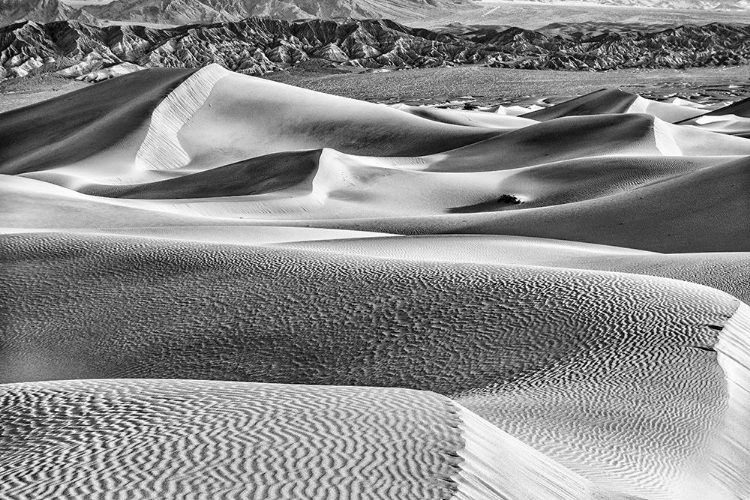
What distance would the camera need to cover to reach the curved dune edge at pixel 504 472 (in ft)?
6.84

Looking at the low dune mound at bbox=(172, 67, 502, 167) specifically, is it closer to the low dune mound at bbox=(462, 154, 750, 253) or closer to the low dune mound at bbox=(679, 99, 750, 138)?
the low dune mound at bbox=(679, 99, 750, 138)

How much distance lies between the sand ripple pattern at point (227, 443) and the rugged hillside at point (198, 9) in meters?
159

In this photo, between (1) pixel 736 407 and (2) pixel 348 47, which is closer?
(1) pixel 736 407

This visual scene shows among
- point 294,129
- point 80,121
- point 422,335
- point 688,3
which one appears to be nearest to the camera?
point 422,335

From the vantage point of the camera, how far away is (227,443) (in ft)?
6.99

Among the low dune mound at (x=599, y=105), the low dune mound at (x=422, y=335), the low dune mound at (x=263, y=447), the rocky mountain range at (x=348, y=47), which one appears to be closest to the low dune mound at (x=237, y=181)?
the low dune mound at (x=422, y=335)

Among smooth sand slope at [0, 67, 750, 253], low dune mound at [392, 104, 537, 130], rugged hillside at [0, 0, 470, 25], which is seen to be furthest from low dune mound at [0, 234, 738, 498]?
rugged hillside at [0, 0, 470, 25]

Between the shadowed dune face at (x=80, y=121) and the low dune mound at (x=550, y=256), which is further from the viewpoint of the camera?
the shadowed dune face at (x=80, y=121)

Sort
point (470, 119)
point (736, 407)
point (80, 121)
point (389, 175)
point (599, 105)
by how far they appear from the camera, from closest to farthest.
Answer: point (736, 407) < point (389, 175) < point (80, 121) < point (470, 119) < point (599, 105)

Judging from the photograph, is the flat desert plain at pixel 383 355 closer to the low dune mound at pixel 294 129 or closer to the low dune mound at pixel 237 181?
the low dune mound at pixel 237 181

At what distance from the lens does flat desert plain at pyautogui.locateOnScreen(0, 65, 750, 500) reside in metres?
2.10

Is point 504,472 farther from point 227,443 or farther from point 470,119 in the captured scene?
point 470,119

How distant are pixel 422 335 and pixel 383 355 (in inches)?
10.0

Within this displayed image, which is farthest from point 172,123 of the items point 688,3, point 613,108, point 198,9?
point 688,3
